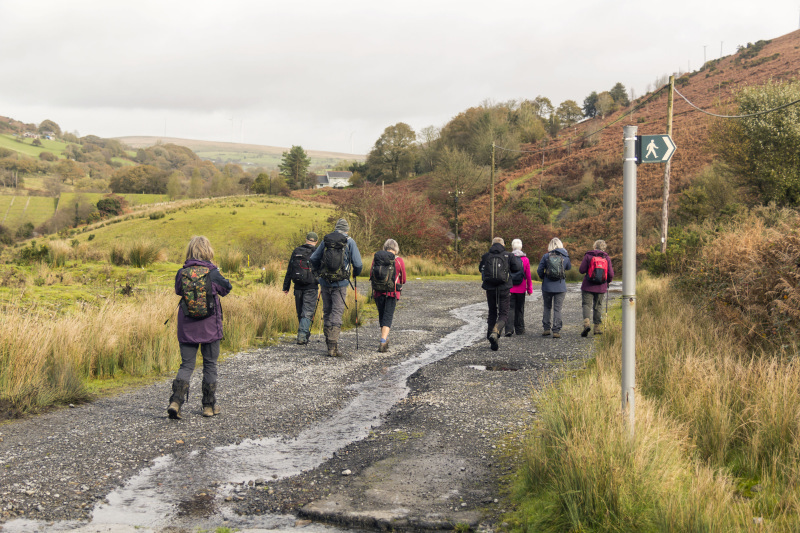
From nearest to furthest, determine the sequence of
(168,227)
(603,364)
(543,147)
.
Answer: (603,364) < (168,227) < (543,147)

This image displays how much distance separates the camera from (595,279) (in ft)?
40.7

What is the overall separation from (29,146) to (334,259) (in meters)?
189

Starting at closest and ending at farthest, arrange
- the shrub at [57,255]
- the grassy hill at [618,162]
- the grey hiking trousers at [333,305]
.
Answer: the grey hiking trousers at [333,305], the shrub at [57,255], the grassy hill at [618,162]

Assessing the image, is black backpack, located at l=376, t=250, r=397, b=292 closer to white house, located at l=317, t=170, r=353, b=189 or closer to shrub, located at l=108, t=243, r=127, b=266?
shrub, located at l=108, t=243, r=127, b=266

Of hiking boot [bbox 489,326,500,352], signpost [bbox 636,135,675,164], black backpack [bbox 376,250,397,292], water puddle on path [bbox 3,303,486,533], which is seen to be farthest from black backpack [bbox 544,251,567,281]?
signpost [bbox 636,135,675,164]

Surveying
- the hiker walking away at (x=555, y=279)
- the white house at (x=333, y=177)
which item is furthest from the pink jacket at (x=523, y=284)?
the white house at (x=333, y=177)

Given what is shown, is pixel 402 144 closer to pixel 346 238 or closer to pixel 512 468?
pixel 346 238

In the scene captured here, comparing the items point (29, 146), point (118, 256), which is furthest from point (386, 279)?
point (29, 146)

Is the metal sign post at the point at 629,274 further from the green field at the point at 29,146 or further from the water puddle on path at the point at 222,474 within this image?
the green field at the point at 29,146

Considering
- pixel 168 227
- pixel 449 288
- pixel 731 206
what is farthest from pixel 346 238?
pixel 168 227

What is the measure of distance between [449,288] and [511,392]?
18.3 m

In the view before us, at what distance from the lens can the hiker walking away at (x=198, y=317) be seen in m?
6.71

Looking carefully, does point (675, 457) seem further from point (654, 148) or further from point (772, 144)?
point (772, 144)

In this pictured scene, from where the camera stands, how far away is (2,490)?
4.63 meters
